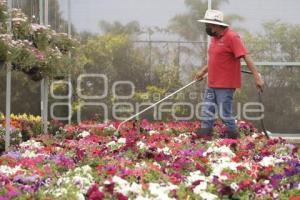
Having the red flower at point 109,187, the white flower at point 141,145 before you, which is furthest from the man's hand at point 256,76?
the red flower at point 109,187

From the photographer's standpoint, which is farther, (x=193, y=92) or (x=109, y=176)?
(x=193, y=92)

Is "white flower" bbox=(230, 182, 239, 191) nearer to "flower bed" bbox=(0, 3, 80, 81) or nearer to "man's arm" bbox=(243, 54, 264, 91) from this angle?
"flower bed" bbox=(0, 3, 80, 81)

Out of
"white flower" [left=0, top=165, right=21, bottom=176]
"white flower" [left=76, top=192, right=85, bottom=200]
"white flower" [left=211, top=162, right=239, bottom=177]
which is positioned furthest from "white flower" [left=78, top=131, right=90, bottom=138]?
"white flower" [left=76, top=192, right=85, bottom=200]

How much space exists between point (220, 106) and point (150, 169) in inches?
108

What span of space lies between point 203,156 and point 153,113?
14.1 ft

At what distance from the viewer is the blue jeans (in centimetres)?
727

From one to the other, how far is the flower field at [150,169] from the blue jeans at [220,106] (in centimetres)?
28

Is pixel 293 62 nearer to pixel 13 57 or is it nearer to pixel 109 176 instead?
pixel 13 57

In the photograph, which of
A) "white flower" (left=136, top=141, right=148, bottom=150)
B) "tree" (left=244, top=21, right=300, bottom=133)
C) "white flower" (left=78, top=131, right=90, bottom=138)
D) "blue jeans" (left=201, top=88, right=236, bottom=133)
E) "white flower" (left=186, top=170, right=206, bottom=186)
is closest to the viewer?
"white flower" (left=186, top=170, right=206, bottom=186)

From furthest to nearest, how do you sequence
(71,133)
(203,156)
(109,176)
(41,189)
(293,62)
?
(293,62), (71,133), (203,156), (109,176), (41,189)

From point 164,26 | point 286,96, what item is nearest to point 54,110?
point 164,26

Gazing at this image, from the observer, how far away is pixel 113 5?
32.3 ft

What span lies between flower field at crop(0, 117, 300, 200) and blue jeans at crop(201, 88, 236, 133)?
0.91ft

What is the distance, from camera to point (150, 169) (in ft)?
15.6
